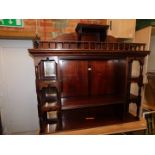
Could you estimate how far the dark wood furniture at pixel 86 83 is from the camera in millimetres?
1093

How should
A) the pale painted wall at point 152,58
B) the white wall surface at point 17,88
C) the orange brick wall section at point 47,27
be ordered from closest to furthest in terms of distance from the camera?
the orange brick wall section at point 47,27 → the white wall surface at point 17,88 → the pale painted wall at point 152,58

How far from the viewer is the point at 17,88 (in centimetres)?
171

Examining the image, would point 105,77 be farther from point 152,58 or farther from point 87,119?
point 152,58

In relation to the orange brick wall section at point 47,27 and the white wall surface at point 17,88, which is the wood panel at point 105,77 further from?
the white wall surface at point 17,88

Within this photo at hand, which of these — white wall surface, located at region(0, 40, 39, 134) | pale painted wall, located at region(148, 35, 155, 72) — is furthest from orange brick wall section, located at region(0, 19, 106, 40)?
pale painted wall, located at region(148, 35, 155, 72)

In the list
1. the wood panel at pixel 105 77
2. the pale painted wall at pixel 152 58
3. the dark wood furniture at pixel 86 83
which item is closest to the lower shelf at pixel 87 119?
the dark wood furniture at pixel 86 83

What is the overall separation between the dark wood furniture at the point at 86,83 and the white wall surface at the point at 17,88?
1.62 ft

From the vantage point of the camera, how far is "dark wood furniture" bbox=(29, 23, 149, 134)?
3.59 ft

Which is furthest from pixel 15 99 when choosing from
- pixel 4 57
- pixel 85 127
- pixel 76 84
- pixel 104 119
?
pixel 104 119

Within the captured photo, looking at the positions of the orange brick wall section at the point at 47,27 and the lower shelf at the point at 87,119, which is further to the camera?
the orange brick wall section at the point at 47,27

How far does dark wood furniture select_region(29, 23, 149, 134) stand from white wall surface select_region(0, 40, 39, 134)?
0.49m
